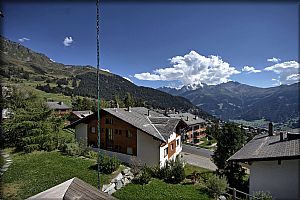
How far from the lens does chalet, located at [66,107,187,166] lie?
66.0 feet

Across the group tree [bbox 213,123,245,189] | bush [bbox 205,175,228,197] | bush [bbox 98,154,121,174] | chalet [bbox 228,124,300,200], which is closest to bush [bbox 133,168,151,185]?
bush [bbox 98,154,121,174]

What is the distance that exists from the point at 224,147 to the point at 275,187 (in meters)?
8.04

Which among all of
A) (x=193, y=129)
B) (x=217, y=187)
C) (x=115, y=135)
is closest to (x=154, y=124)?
(x=115, y=135)

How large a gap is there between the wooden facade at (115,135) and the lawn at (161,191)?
8.18 m

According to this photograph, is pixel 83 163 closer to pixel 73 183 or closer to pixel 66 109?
pixel 73 183

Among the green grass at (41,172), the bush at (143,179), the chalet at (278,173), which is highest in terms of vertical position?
the chalet at (278,173)

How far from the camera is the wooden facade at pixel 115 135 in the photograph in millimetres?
21438

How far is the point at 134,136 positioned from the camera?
69.7 feet

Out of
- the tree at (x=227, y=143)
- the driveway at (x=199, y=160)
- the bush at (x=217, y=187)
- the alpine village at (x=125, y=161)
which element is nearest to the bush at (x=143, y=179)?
the alpine village at (x=125, y=161)

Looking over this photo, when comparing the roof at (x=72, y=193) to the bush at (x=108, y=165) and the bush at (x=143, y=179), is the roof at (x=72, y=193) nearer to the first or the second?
the bush at (x=143, y=179)

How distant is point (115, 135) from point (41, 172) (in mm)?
9348

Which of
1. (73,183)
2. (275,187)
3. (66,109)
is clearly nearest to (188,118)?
(66,109)

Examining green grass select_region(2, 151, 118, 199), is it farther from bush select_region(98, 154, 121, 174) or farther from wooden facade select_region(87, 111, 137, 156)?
wooden facade select_region(87, 111, 137, 156)

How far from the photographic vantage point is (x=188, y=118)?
194 ft
